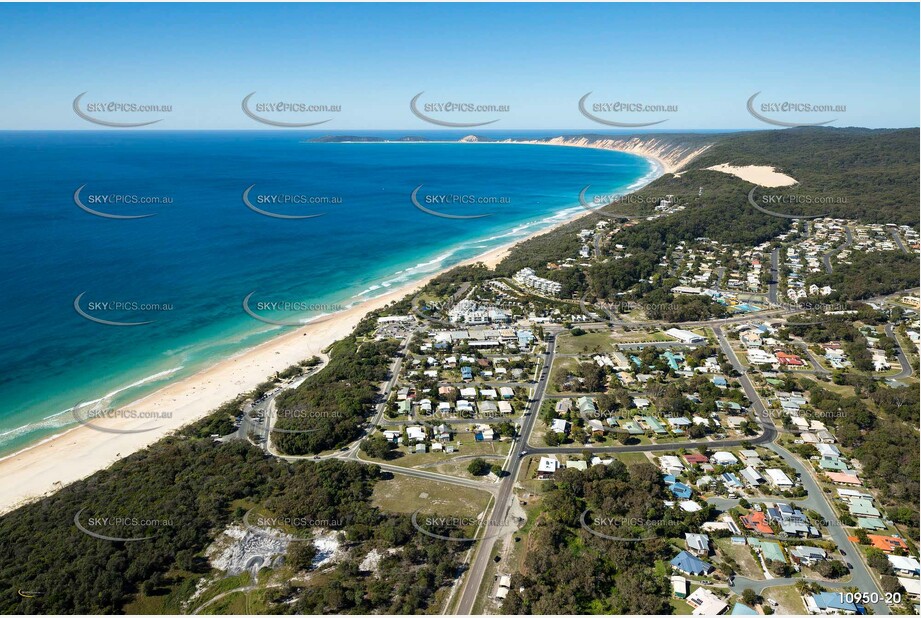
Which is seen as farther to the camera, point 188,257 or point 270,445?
point 188,257

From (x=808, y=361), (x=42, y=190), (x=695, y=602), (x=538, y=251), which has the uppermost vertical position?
(x=42, y=190)

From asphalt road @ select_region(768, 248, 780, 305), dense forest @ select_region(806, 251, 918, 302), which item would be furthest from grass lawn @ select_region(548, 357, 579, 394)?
dense forest @ select_region(806, 251, 918, 302)

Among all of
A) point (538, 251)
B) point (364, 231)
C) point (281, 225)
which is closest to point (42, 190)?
point (281, 225)

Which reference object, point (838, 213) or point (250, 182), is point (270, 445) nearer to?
point (838, 213)

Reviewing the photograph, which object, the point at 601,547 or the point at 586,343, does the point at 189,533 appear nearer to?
the point at 601,547

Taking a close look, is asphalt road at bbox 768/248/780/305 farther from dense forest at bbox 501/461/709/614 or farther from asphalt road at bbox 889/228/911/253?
dense forest at bbox 501/461/709/614

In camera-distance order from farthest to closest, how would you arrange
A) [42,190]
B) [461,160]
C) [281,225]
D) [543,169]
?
[461,160] → [543,169] → [42,190] → [281,225]
